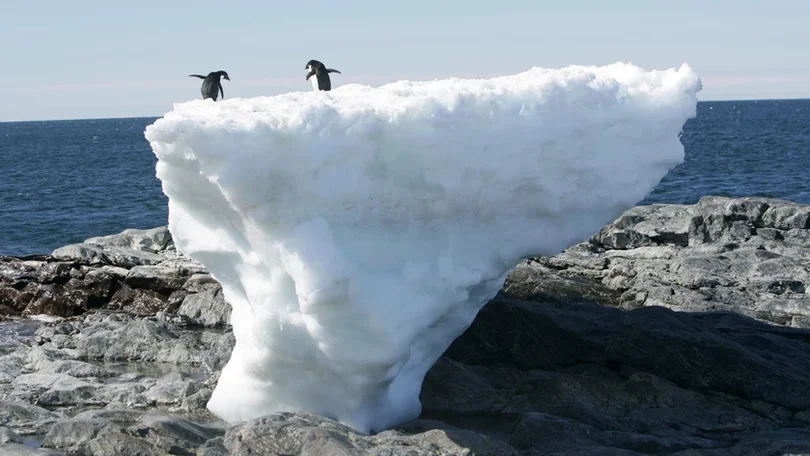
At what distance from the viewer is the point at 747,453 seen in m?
9.50

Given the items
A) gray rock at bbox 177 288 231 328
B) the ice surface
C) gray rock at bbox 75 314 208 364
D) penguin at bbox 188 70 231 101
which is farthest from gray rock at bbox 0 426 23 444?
penguin at bbox 188 70 231 101

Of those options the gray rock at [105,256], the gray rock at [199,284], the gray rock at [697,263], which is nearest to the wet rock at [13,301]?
the gray rock at [105,256]

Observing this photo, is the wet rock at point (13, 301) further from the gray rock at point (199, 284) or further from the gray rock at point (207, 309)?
the gray rock at point (207, 309)

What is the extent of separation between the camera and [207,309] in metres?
16.0

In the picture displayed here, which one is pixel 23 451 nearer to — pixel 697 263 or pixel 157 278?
pixel 157 278

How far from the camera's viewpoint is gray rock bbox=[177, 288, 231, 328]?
1584 centimetres

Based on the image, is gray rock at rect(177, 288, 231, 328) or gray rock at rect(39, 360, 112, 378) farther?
gray rock at rect(177, 288, 231, 328)

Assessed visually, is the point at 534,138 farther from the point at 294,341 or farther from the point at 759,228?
the point at 759,228

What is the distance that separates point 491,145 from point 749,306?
7957mm

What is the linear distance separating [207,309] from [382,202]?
23.2ft

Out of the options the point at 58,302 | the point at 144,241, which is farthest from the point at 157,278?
the point at 144,241

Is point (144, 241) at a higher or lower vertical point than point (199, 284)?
higher

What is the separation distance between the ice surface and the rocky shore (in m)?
0.70

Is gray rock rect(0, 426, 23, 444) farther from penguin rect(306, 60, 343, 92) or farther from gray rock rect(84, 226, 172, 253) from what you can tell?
gray rock rect(84, 226, 172, 253)
